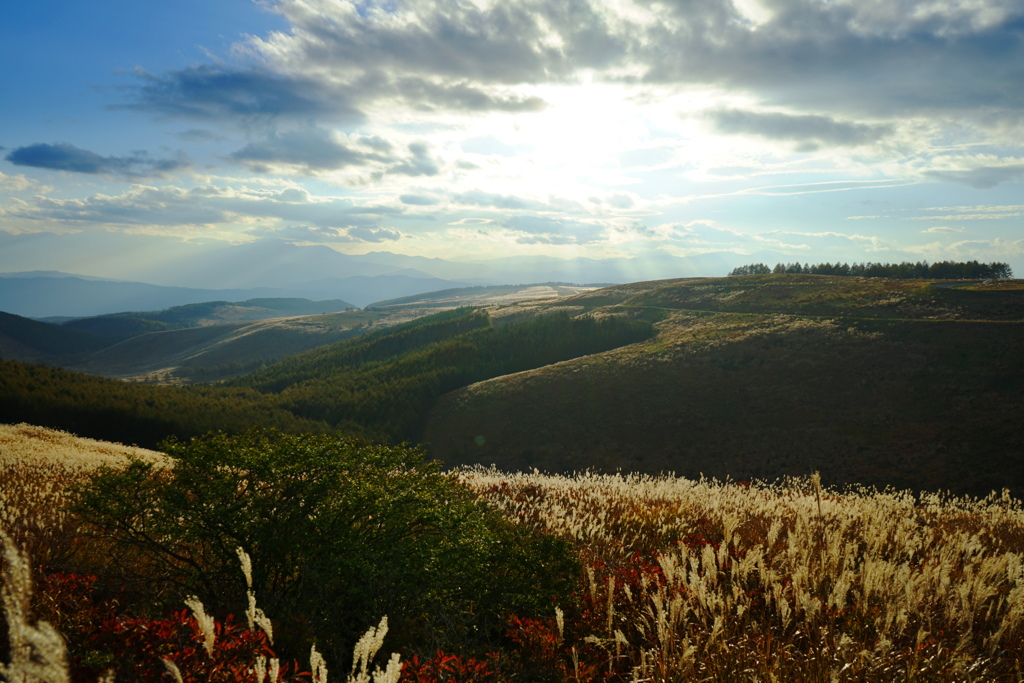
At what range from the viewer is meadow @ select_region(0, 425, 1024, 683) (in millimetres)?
4559

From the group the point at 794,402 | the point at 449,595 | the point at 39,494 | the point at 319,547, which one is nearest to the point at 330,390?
the point at 794,402

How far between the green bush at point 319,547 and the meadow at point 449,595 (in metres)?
0.03

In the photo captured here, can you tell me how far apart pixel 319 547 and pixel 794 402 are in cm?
5322

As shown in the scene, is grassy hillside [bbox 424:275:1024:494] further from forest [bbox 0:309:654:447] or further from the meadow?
the meadow

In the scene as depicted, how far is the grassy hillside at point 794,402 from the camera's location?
41375 millimetres

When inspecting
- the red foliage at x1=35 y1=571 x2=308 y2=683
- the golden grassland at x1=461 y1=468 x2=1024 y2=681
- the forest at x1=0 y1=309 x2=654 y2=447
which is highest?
the red foliage at x1=35 y1=571 x2=308 y2=683

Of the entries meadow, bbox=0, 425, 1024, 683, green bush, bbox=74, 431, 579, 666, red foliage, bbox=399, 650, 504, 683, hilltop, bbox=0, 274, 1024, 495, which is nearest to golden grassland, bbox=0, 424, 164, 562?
meadow, bbox=0, 425, 1024, 683

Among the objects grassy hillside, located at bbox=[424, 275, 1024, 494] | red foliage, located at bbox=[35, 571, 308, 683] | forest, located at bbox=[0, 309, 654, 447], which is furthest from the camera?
forest, located at bbox=[0, 309, 654, 447]

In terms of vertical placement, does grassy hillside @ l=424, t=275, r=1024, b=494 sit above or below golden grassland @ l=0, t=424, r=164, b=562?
below

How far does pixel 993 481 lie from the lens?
35.7 metres

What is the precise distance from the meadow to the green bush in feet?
0.10

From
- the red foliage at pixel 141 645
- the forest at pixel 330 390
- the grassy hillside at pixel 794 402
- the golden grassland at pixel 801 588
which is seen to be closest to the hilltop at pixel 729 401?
the grassy hillside at pixel 794 402

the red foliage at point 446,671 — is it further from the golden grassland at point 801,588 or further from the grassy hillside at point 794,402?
the grassy hillside at point 794,402

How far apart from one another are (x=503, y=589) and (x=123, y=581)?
4.27 m
